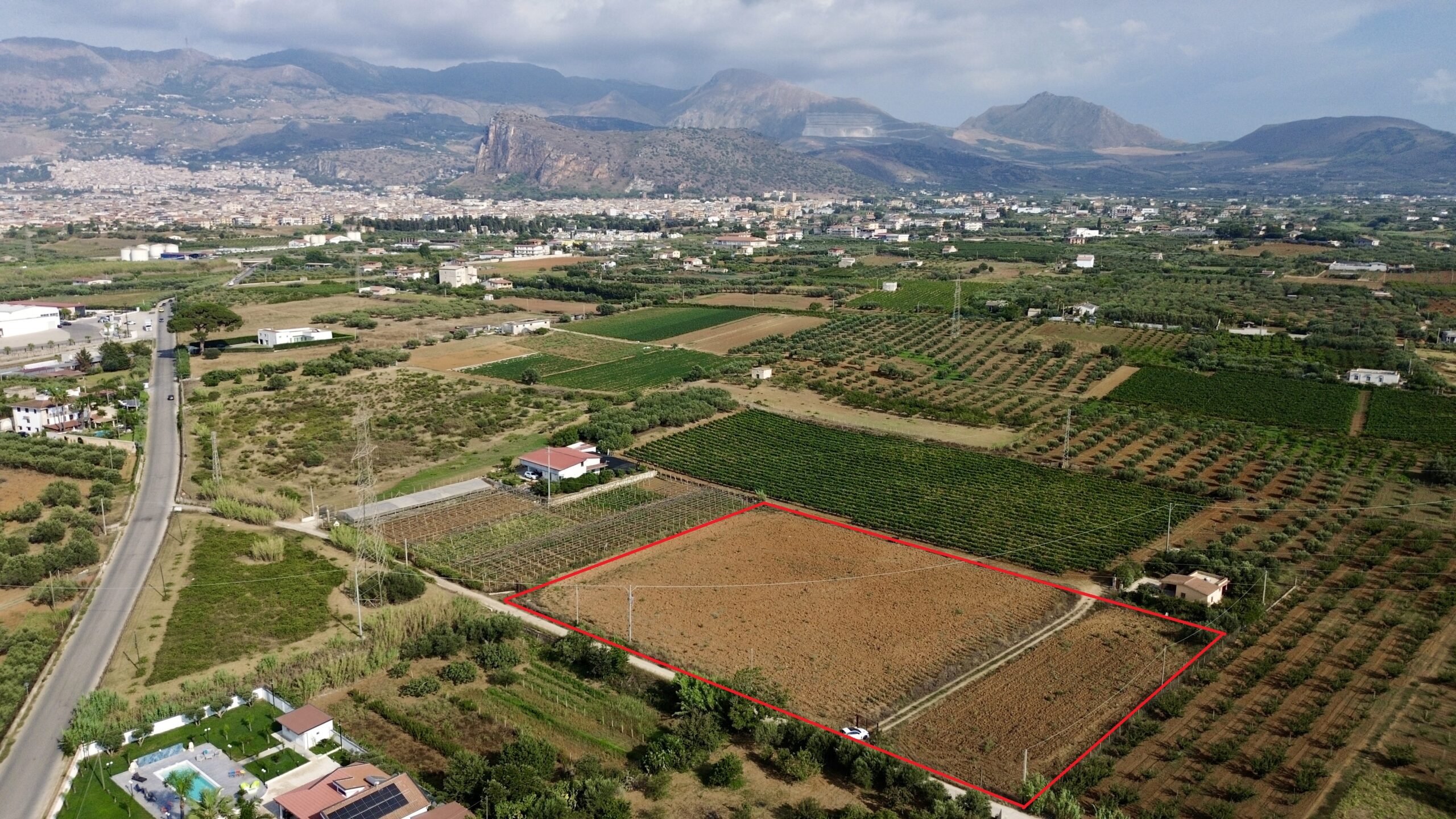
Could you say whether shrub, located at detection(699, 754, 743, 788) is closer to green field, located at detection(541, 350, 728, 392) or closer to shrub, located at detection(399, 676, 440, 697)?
shrub, located at detection(399, 676, 440, 697)

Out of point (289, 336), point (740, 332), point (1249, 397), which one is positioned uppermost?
point (1249, 397)

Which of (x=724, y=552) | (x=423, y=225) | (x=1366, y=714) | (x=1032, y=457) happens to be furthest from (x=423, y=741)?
(x=423, y=225)

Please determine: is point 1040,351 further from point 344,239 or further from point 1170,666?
point 344,239

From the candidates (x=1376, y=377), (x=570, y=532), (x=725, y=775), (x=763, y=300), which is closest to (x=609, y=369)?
(x=570, y=532)

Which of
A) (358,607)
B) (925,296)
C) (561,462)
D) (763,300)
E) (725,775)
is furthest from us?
(763,300)

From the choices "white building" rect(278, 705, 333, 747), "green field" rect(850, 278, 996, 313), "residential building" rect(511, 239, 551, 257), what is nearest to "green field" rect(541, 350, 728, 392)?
"green field" rect(850, 278, 996, 313)

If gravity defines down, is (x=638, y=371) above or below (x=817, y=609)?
above

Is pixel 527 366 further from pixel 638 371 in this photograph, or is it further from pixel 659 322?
pixel 659 322
